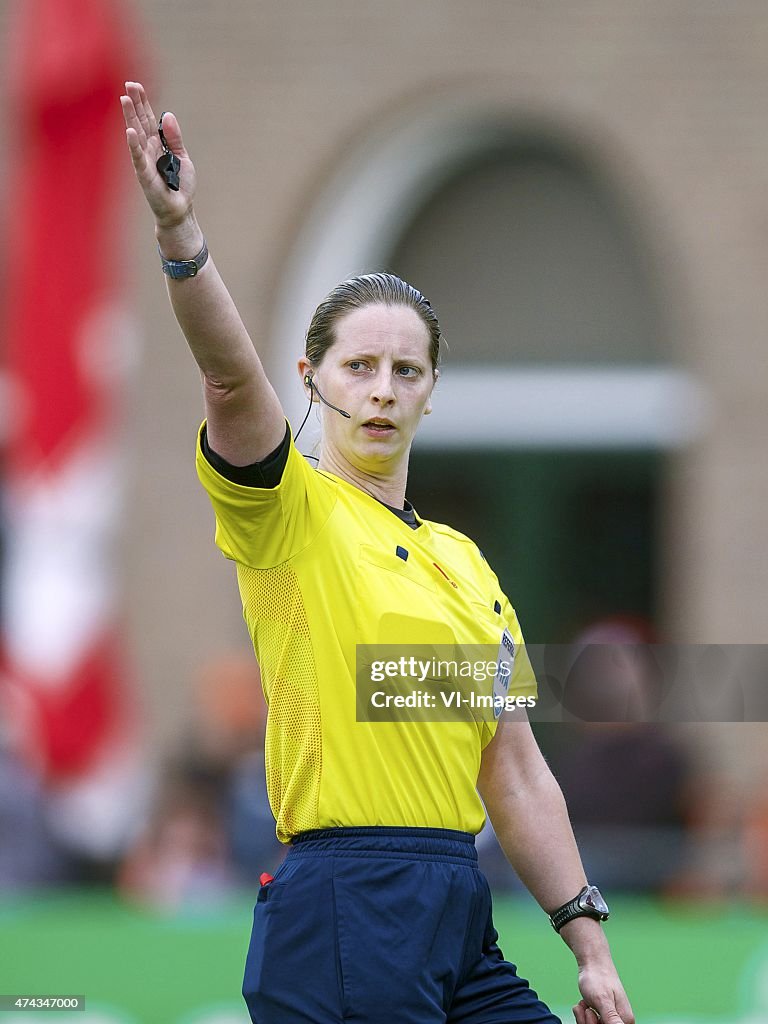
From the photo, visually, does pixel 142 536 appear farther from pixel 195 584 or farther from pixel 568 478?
pixel 568 478

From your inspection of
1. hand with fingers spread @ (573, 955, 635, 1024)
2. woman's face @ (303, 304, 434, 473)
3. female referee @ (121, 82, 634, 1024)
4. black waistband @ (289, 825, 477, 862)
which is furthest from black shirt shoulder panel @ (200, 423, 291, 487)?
hand with fingers spread @ (573, 955, 635, 1024)

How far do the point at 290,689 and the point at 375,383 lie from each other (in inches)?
24.9

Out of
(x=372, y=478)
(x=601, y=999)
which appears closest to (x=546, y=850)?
(x=601, y=999)

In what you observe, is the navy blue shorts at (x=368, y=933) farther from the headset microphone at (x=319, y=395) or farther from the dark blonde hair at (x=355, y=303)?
the dark blonde hair at (x=355, y=303)

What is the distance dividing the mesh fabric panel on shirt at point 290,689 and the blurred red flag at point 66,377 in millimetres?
8243

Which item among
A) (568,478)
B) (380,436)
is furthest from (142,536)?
(380,436)

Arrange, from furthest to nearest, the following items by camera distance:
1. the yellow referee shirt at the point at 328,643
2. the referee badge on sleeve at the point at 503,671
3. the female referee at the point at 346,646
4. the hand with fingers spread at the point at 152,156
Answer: the referee badge on sleeve at the point at 503,671
the yellow referee shirt at the point at 328,643
the female referee at the point at 346,646
the hand with fingers spread at the point at 152,156

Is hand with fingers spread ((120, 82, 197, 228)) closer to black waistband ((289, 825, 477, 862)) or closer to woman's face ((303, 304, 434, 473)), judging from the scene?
woman's face ((303, 304, 434, 473))

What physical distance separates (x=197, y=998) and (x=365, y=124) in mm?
7333

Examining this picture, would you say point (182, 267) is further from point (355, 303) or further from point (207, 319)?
point (355, 303)

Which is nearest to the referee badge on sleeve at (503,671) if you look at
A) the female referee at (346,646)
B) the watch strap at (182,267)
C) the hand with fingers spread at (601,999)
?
the female referee at (346,646)

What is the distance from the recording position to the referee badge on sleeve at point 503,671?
3.56 m

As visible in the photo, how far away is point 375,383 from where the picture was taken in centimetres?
342

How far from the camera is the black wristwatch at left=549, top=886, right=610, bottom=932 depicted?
357cm
